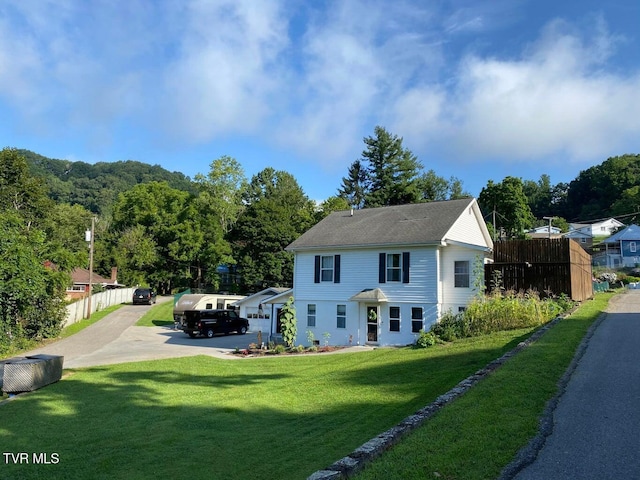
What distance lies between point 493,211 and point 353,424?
48070mm

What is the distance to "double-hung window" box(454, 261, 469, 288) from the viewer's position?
22.2 meters

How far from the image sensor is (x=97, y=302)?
41.8 m

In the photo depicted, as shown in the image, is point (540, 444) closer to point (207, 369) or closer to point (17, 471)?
point (17, 471)

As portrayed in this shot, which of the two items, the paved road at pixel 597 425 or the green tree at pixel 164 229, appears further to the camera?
the green tree at pixel 164 229

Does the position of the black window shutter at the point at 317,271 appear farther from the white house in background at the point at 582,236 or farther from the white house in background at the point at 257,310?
the white house in background at the point at 582,236

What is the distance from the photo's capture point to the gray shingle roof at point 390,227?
22.9m

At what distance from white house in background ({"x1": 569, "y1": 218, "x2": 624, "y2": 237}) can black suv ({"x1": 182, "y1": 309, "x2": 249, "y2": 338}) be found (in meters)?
80.5

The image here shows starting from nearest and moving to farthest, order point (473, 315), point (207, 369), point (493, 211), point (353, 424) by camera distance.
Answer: point (353, 424)
point (207, 369)
point (473, 315)
point (493, 211)

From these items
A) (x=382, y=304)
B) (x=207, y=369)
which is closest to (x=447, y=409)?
(x=207, y=369)

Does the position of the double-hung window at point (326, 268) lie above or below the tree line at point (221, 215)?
below

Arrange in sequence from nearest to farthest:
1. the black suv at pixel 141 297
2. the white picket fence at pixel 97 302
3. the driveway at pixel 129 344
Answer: the driveway at pixel 129 344, the white picket fence at pixel 97 302, the black suv at pixel 141 297

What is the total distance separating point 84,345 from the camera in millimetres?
26531

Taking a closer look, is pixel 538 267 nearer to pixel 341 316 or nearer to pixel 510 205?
pixel 341 316

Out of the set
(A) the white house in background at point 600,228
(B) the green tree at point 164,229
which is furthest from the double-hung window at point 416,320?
(A) the white house in background at point 600,228
